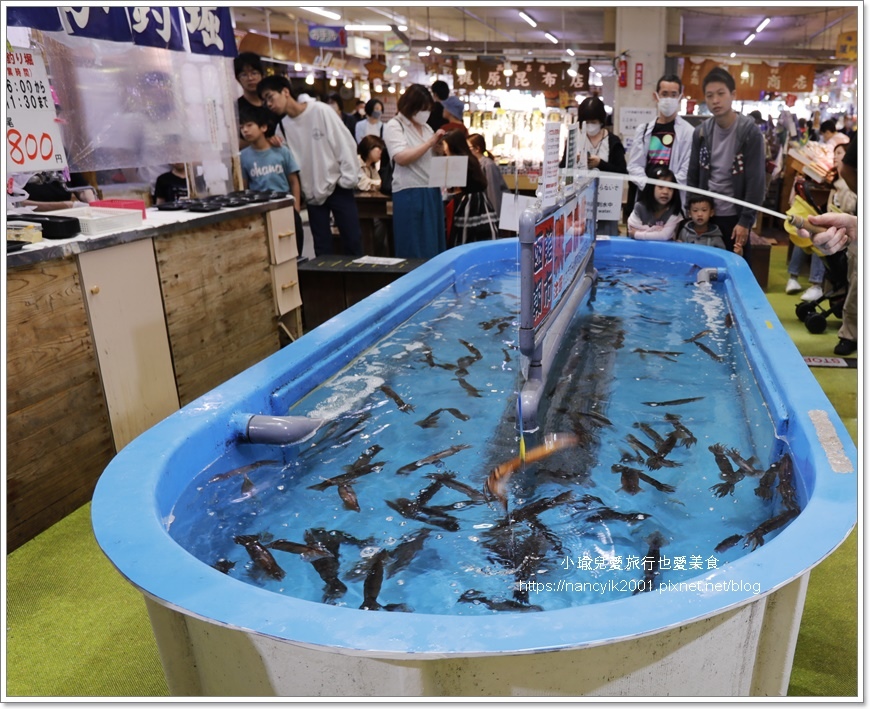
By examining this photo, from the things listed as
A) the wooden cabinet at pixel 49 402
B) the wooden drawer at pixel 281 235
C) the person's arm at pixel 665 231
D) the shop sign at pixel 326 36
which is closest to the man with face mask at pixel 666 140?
the person's arm at pixel 665 231

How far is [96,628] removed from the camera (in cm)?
256

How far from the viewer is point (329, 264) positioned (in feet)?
18.1

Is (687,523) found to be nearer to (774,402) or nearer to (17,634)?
(774,402)

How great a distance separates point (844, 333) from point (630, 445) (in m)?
3.60

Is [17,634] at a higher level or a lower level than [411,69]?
lower

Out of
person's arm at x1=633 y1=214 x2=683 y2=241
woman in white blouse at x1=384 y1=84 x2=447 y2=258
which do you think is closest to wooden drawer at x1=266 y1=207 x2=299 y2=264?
woman in white blouse at x1=384 y1=84 x2=447 y2=258

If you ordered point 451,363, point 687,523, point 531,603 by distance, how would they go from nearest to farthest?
point 531,603, point 687,523, point 451,363

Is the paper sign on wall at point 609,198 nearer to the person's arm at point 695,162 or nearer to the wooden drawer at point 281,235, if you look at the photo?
the person's arm at point 695,162

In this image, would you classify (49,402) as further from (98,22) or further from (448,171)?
(448,171)

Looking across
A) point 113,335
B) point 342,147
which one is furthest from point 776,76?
point 113,335

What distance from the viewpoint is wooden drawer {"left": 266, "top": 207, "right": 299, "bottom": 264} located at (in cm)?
495

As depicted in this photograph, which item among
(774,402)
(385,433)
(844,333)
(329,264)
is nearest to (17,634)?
(385,433)

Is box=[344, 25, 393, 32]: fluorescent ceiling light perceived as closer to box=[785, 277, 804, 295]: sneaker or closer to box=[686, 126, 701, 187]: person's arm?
box=[785, 277, 804, 295]: sneaker

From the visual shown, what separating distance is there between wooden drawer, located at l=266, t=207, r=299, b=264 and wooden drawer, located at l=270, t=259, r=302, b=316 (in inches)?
2.2
